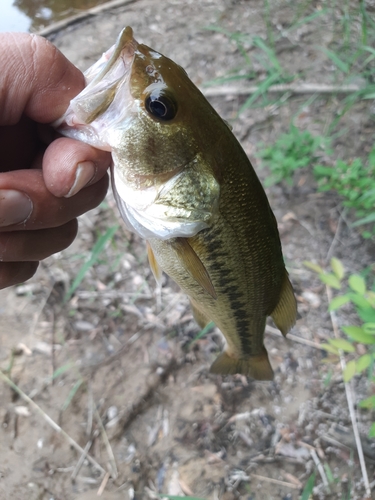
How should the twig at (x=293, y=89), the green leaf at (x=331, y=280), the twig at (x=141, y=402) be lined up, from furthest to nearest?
1. the twig at (x=293, y=89)
2. the twig at (x=141, y=402)
3. the green leaf at (x=331, y=280)

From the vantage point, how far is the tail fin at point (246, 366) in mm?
2010

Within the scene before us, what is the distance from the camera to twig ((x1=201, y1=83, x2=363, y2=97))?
379 centimetres

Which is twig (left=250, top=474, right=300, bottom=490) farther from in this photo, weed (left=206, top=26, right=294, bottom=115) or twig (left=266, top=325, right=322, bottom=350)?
weed (left=206, top=26, right=294, bottom=115)

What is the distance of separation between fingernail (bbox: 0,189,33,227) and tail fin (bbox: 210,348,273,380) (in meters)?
1.27

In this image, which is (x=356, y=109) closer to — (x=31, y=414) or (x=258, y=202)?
(x=258, y=202)

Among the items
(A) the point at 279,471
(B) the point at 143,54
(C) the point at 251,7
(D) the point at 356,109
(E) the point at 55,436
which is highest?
(B) the point at 143,54

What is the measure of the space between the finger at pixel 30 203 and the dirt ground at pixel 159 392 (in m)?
1.30

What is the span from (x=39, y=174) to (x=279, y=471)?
225 cm

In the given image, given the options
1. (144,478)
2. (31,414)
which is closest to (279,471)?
(144,478)

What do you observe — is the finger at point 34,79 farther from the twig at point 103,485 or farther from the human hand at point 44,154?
the twig at point 103,485

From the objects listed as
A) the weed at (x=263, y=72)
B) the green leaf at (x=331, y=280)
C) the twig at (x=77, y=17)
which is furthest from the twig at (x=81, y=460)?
the twig at (x=77, y=17)

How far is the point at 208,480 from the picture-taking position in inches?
91.2

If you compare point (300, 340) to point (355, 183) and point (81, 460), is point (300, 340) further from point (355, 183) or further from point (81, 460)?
point (81, 460)

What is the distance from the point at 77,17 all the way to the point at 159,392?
552 centimetres
